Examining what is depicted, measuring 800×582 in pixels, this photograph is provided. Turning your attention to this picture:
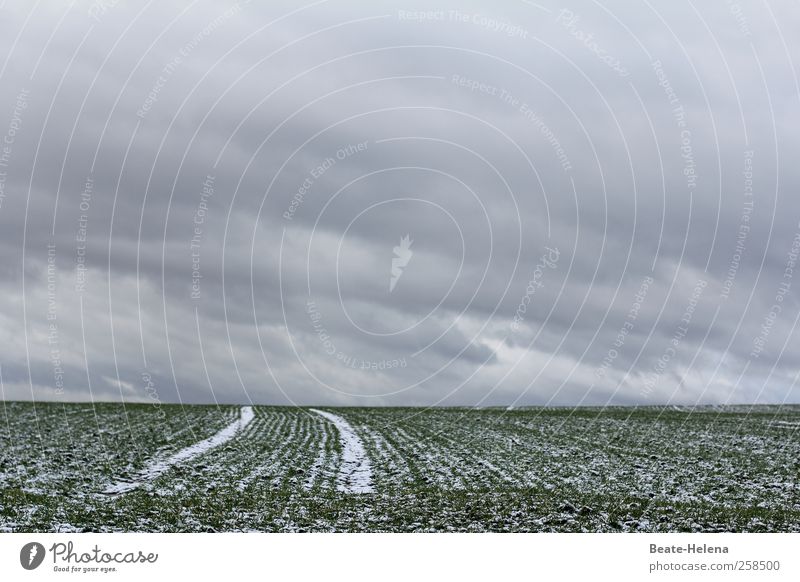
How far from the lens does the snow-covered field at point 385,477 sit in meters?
20.9

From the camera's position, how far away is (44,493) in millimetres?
23000

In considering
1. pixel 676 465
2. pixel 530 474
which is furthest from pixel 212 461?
pixel 676 465

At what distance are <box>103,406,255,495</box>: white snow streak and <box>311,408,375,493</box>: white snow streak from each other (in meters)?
6.88

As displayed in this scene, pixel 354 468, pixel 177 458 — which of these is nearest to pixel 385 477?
pixel 354 468

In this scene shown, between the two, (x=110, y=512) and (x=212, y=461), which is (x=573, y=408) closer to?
(x=212, y=461)

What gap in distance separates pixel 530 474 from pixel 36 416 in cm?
3737

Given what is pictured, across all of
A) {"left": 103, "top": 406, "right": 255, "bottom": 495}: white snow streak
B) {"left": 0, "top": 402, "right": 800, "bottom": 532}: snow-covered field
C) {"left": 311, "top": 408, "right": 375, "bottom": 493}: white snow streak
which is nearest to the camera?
{"left": 0, "top": 402, "right": 800, "bottom": 532}: snow-covered field
